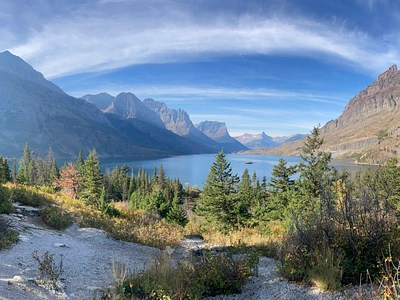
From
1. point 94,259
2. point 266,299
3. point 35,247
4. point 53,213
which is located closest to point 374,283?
point 266,299

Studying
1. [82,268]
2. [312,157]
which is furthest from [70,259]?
[312,157]

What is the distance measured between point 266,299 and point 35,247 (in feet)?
19.8

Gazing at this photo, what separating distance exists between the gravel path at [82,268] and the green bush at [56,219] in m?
0.64

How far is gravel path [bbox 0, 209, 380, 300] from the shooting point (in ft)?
13.8

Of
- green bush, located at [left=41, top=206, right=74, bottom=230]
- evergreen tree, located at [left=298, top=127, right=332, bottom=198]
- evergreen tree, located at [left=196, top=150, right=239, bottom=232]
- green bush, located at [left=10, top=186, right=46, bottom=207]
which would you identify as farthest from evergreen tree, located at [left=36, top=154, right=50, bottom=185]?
evergreen tree, located at [left=298, top=127, right=332, bottom=198]

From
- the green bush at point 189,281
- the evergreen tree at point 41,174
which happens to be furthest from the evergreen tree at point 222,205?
the evergreen tree at point 41,174

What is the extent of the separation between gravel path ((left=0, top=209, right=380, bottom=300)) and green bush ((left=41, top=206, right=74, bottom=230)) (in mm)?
639

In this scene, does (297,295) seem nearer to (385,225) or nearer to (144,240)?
(385,225)

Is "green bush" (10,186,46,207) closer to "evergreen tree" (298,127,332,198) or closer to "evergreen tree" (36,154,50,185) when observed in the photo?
"evergreen tree" (298,127,332,198)

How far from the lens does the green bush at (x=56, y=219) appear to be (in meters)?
9.79

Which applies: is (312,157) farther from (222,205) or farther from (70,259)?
(70,259)

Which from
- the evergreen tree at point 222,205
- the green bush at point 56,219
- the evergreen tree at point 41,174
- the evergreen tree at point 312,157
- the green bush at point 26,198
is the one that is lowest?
the evergreen tree at point 41,174

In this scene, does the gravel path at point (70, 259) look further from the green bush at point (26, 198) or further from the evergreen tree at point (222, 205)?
the evergreen tree at point (222, 205)

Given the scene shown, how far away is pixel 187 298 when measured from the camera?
13.8ft
